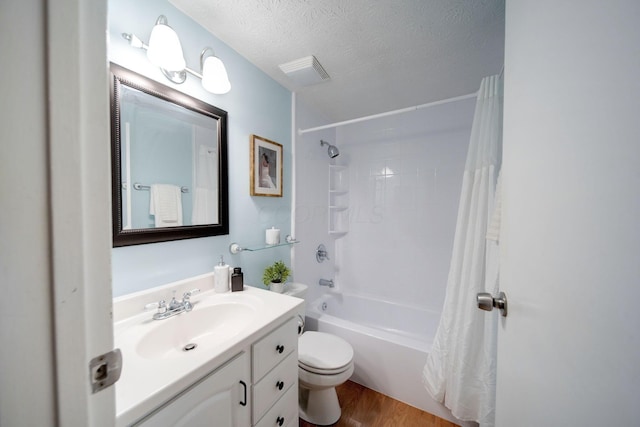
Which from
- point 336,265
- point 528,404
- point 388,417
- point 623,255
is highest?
point 623,255

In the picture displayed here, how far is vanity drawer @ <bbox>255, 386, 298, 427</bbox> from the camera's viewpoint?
35.9 inches

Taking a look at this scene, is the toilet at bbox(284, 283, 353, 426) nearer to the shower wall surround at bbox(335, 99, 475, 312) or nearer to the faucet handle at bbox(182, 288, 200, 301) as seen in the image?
the faucet handle at bbox(182, 288, 200, 301)

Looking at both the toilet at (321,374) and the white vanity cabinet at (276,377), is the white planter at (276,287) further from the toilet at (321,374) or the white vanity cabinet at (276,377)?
the white vanity cabinet at (276,377)

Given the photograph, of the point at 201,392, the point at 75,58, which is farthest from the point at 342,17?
the point at 201,392

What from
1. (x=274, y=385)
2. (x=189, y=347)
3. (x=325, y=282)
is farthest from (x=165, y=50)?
(x=325, y=282)

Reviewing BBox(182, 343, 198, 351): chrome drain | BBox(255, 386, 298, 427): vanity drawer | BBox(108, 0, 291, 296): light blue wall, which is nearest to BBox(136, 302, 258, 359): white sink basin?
BBox(182, 343, 198, 351): chrome drain

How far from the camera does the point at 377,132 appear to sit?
2.40 m

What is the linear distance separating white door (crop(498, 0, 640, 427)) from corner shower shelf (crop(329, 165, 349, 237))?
1.93 meters

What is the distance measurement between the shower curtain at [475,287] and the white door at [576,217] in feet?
2.18

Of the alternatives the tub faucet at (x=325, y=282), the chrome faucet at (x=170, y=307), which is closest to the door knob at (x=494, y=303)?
the chrome faucet at (x=170, y=307)

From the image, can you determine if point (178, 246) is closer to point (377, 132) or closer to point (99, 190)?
point (99, 190)

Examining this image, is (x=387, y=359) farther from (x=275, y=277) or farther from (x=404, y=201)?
(x=404, y=201)

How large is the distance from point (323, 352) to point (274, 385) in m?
0.52

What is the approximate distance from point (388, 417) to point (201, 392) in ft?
4.36
